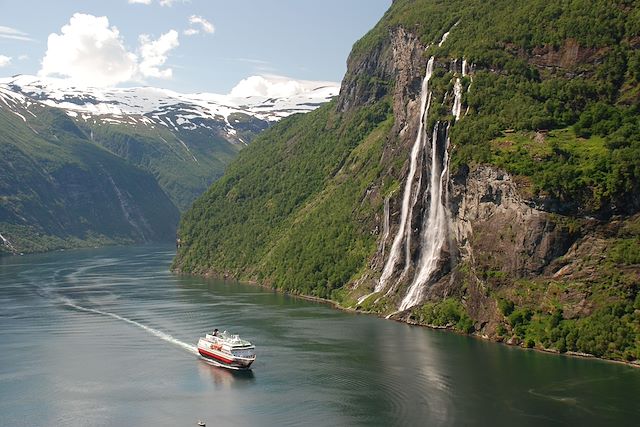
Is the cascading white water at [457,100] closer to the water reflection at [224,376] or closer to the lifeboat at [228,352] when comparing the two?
the lifeboat at [228,352]

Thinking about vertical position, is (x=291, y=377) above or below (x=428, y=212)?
below

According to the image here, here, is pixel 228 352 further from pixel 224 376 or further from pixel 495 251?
pixel 495 251

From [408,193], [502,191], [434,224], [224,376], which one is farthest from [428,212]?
[224,376]

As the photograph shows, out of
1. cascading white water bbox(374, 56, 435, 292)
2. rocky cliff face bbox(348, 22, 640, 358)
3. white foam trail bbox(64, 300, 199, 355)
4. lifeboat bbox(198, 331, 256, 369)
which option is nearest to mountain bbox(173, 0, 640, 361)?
rocky cliff face bbox(348, 22, 640, 358)

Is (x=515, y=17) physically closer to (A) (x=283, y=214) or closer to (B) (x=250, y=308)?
(B) (x=250, y=308)

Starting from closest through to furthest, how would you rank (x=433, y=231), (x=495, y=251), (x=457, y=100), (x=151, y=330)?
(x=495, y=251)
(x=151, y=330)
(x=433, y=231)
(x=457, y=100)

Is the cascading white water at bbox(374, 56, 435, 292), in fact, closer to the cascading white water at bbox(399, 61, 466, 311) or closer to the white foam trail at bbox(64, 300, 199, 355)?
the cascading white water at bbox(399, 61, 466, 311)
